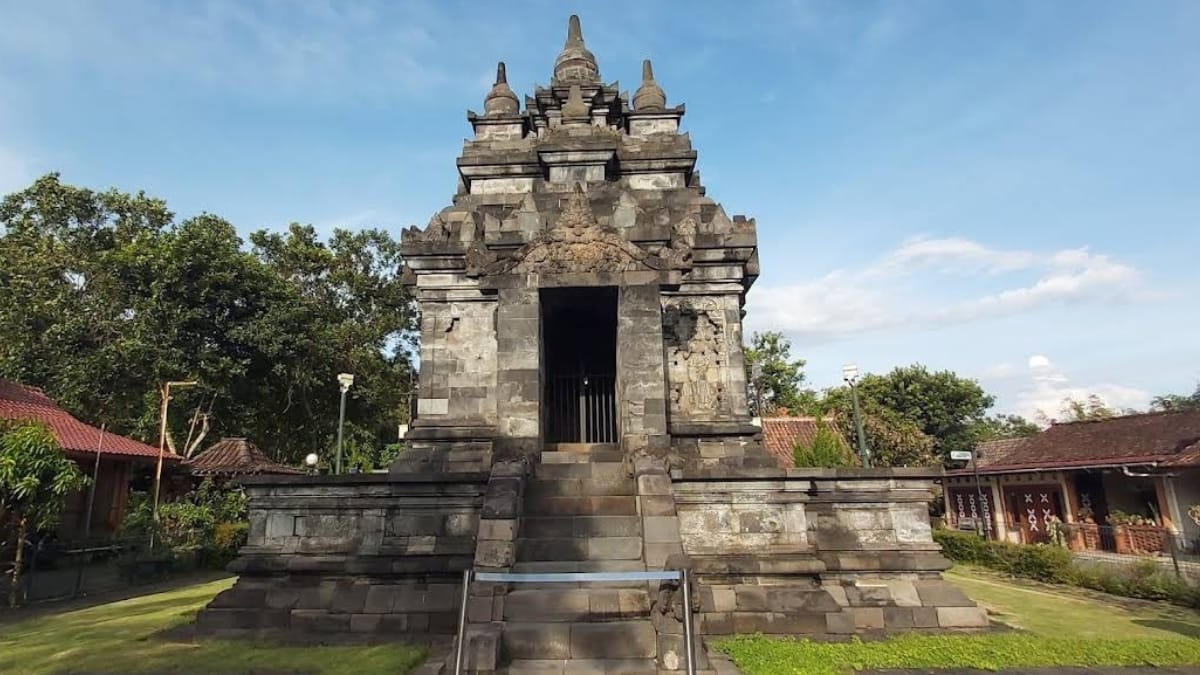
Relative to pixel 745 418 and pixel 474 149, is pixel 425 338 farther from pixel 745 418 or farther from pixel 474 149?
pixel 745 418

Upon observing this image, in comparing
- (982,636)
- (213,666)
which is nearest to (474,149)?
(213,666)

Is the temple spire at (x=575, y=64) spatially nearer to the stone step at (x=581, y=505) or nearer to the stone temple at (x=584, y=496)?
the stone temple at (x=584, y=496)

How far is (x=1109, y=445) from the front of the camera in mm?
23906

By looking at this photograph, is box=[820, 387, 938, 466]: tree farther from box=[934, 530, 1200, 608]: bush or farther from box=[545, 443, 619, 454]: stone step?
box=[545, 443, 619, 454]: stone step

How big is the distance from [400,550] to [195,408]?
80.7 feet

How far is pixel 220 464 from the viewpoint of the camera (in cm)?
2400

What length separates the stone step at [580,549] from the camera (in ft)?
25.3

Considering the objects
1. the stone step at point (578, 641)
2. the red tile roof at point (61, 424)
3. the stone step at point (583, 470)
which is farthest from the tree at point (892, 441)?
the red tile roof at point (61, 424)

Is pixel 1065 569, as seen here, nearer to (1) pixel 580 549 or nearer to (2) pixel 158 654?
(1) pixel 580 549

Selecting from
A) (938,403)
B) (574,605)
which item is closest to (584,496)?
(574,605)

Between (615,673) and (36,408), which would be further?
(36,408)

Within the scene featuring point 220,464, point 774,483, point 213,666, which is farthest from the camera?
point 220,464

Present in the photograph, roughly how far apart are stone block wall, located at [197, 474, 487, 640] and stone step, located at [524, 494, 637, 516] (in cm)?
91

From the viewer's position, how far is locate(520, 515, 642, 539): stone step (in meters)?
8.11
